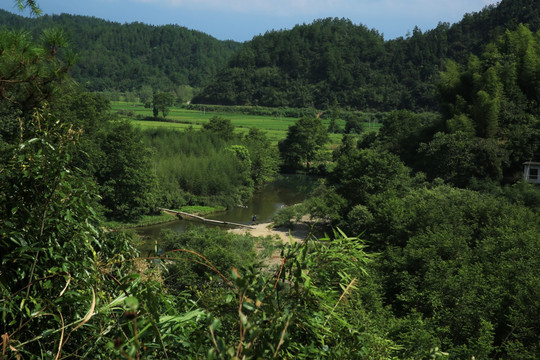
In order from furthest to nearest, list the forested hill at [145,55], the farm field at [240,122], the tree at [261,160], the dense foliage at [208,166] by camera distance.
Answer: the forested hill at [145,55] < the farm field at [240,122] < the tree at [261,160] < the dense foliage at [208,166]

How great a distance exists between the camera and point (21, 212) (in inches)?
100.0

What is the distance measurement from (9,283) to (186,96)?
10394 centimetres

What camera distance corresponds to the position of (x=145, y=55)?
131125 mm

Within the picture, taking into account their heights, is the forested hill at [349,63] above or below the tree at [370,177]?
above

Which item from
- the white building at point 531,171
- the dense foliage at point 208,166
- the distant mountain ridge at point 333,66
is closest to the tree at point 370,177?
the white building at point 531,171

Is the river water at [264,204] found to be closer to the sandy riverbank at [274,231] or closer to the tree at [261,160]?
the tree at [261,160]

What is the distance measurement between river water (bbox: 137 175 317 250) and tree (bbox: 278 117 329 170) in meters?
1.88

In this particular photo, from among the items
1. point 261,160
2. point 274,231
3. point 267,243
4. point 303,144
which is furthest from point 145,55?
point 267,243

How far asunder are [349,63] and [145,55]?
66364 millimetres

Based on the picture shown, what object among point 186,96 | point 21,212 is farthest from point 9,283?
point 186,96

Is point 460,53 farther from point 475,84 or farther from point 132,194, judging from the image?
point 132,194

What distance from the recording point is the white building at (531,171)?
2258cm

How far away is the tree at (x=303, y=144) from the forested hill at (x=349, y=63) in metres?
29.1

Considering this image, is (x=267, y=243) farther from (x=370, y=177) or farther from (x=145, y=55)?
(x=145, y=55)
